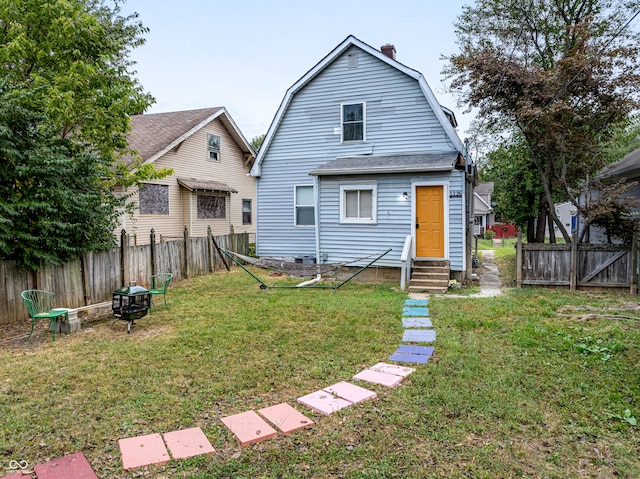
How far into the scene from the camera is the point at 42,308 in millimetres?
6941

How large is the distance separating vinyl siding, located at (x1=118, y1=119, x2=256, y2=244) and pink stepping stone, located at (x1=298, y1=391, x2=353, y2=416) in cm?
1121

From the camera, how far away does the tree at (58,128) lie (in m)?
6.38

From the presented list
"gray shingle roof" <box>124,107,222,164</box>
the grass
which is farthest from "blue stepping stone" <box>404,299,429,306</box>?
"gray shingle roof" <box>124,107,222,164</box>

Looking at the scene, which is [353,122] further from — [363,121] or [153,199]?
[153,199]

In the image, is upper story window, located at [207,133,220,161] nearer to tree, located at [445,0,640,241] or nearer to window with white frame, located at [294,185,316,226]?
window with white frame, located at [294,185,316,226]

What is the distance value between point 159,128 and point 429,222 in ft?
38.1

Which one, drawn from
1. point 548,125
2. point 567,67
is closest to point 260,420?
point 548,125

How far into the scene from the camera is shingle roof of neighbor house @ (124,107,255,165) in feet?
47.8

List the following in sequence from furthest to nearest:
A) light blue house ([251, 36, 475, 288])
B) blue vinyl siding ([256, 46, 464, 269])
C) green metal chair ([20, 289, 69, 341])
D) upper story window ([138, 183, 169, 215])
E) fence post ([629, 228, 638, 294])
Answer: upper story window ([138, 183, 169, 215]) → blue vinyl siding ([256, 46, 464, 269]) → light blue house ([251, 36, 475, 288]) → fence post ([629, 228, 638, 294]) → green metal chair ([20, 289, 69, 341])

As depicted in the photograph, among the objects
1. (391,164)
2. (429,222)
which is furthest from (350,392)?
(391,164)

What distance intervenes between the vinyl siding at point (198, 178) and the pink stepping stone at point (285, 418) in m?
11.3

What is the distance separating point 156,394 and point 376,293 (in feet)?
19.1

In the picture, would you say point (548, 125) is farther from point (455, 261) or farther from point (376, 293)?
point (376, 293)

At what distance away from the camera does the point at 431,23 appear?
1249cm
